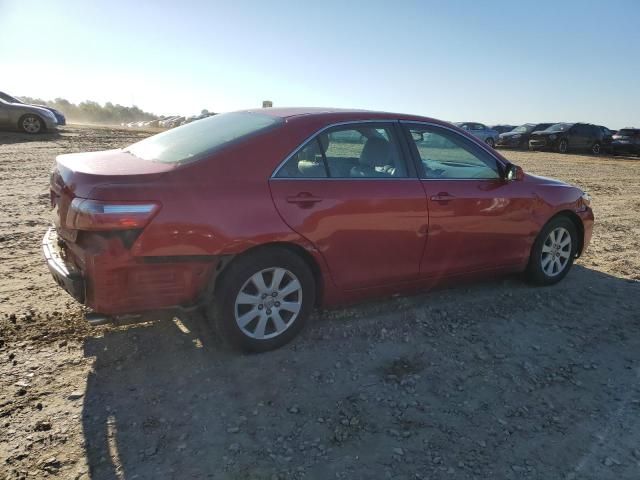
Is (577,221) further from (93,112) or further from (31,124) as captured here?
(93,112)

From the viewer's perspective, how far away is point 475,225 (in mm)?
4410

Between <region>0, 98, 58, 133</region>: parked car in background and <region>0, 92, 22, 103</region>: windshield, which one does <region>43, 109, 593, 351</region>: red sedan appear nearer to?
<region>0, 98, 58, 133</region>: parked car in background

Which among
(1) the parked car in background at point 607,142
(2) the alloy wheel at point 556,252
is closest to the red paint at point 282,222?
(2) the alloy wheel at point 556,252

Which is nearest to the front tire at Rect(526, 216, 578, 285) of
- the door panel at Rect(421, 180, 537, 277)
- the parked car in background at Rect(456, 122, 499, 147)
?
the door panel at Rect(421, 180, 537, 277)

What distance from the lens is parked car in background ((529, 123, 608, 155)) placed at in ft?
88.1

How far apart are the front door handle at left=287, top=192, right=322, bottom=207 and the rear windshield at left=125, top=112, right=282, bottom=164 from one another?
21.6 inches

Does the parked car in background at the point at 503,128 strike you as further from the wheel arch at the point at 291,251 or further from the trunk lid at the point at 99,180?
the trunk lid at the point at 99,180

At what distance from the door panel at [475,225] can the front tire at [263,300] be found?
118 centimetres

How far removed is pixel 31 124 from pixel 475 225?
1586cm

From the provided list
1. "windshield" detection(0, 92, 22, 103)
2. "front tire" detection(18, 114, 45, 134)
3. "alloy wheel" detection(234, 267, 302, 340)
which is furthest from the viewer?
"windshield" detection(0, 92, 22, 103)

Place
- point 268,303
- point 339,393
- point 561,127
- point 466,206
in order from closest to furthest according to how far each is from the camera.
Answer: point 339,393 → point 268,303 → point 466,206 → point 561,127

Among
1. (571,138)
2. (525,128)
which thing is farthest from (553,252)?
(525,128)

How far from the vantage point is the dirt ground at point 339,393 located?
2.58 meters

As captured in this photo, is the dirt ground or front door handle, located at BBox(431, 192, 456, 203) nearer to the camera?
the dirt ground
